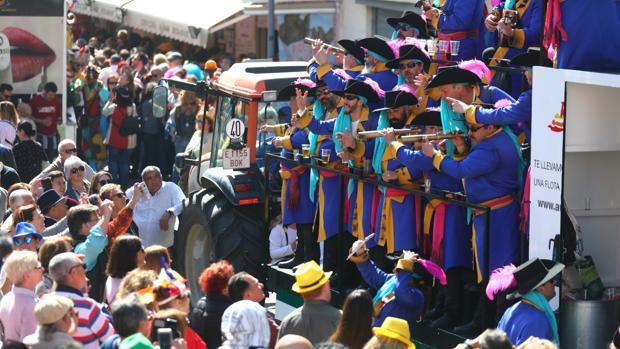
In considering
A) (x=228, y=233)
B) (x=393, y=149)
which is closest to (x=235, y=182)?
(x=228, y=233)

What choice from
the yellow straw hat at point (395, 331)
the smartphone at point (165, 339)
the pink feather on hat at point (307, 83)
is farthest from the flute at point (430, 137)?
the smartphone at point (165, 339)

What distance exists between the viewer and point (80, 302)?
874 cm

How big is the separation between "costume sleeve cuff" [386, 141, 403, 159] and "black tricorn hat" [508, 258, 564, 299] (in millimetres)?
1669

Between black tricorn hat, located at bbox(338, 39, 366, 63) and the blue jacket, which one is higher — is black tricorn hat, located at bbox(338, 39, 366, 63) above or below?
above

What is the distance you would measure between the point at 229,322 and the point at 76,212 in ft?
10.5

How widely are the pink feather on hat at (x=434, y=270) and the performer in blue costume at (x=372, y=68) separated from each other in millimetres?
2197

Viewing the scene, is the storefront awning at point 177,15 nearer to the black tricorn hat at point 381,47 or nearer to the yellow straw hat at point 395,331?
the black tricorn hat at point 381,47

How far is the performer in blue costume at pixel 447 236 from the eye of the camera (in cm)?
1012

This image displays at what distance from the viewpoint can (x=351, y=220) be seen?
37.2 ft

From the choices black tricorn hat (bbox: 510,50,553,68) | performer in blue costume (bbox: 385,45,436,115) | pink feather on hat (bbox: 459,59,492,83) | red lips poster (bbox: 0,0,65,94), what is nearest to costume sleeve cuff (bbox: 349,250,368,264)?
performer in blue costume (bbox: 385,45,436,115)

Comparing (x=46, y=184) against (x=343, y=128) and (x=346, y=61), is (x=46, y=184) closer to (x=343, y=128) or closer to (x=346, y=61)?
(x=346, y=61)

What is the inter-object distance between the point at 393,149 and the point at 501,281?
1.60 metres

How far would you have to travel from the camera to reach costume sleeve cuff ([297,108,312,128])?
11914 mm

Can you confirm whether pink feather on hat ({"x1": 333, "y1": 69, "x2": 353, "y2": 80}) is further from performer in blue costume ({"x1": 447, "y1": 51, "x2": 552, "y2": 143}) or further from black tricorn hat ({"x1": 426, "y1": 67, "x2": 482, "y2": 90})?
performer in blue costume ({"x1": 447, "y1": 51, "x2": 552, "y2": 143})
